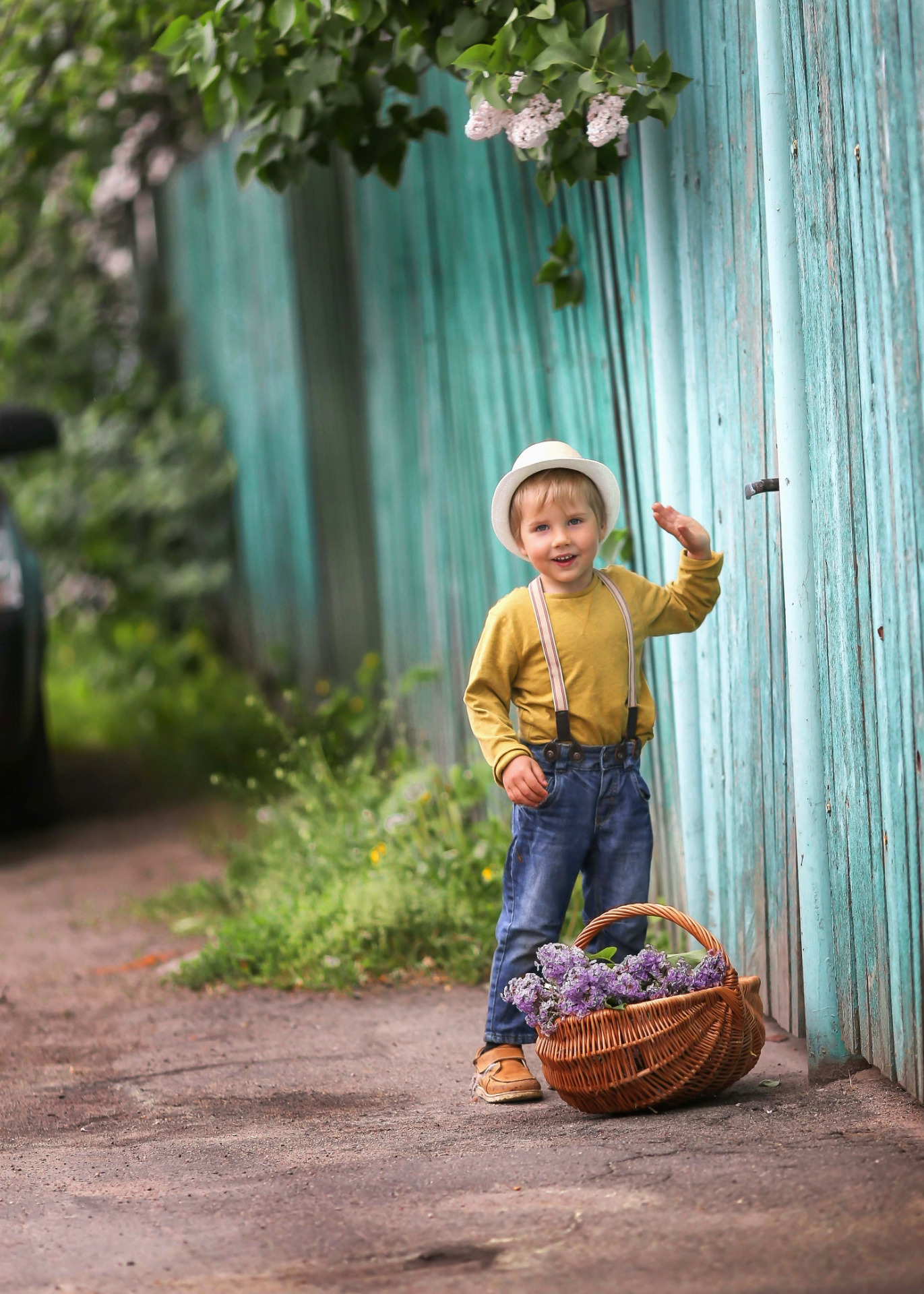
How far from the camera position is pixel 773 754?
131 inches

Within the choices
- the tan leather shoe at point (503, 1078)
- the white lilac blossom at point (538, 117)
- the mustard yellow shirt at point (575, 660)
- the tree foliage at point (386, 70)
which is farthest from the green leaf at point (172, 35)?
the tan leather shoe at point (503, 1078)

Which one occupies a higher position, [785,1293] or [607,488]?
[607,488]

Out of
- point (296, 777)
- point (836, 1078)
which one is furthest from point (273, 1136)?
point (296, 777)

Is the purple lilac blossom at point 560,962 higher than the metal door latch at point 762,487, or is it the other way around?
A: the metal door latch at point 762,487

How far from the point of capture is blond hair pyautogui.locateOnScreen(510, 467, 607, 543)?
3.19 meters

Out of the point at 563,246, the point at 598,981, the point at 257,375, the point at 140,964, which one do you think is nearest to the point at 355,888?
the point at 140,964

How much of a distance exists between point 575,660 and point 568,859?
0.44 meters

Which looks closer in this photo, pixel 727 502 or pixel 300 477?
pixel 727 502

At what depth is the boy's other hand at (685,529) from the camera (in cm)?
316

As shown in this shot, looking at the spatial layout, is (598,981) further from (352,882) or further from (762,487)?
(352,882)

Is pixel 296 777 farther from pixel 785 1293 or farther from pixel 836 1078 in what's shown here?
pixel 785 1293

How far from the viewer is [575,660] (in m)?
3.19

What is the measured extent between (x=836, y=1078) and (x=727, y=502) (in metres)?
1.34

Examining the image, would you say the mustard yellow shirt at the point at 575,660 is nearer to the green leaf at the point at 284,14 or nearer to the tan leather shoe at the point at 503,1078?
the tan leather shoe at the point at 503,1078
